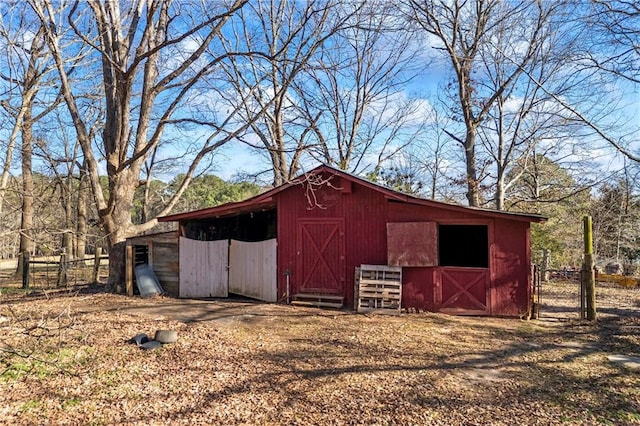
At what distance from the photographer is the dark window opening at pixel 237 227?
13.2 metres

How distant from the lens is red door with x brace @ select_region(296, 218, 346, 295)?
35.1 feet

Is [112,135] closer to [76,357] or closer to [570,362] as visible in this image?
[76,357]

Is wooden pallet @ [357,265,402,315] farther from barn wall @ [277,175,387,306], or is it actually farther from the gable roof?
the gable roof

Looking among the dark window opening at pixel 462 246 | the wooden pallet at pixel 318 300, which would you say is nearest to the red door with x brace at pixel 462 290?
the wooden pallet at pixel 318 300

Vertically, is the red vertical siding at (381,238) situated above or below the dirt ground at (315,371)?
above

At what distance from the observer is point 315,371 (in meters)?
5.66

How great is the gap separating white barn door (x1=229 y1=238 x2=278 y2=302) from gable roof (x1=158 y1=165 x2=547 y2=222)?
1072mm

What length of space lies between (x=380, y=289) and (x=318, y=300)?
169 cm

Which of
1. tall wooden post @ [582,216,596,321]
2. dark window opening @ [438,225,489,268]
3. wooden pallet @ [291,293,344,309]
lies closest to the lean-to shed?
wooden pallet @ [291,293,344,309]

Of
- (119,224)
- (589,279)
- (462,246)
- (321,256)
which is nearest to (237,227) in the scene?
(119,224)

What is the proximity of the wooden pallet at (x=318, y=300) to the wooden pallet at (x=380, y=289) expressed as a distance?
0.68m

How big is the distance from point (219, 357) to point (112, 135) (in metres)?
8.23

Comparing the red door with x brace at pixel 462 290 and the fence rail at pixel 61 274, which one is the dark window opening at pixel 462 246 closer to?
the red door with x brace at pixel 462 290

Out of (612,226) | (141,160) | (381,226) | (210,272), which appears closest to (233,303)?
(210,272)
